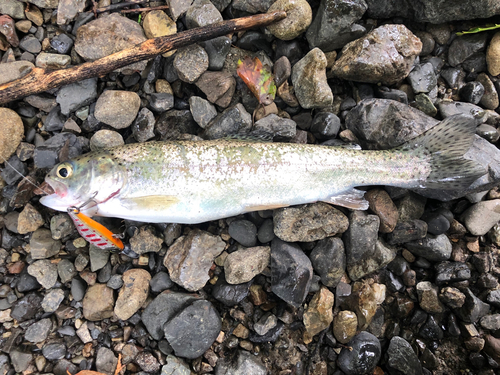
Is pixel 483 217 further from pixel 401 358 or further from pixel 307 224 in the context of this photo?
pixel 307 224

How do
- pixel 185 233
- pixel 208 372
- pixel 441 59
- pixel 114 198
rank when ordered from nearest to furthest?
1. pixel 114 198
2. pixel 208 372
3. pixel 185 233
4. pixel 441 59

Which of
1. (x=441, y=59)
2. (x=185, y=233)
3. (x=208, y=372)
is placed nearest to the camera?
(x=208, y=372)

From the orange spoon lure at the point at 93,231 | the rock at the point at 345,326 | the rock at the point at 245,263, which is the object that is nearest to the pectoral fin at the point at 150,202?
the orange spoon lure at the point at 93,231

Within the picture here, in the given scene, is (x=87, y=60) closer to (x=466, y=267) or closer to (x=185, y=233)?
(x=185, y=233)

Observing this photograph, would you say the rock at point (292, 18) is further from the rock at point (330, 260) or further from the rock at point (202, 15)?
the rock at point (330, 260)

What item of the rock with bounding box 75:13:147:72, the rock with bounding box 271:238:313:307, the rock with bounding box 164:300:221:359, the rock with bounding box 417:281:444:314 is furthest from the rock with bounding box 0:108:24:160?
the rock with bounding box 417:281:444:314

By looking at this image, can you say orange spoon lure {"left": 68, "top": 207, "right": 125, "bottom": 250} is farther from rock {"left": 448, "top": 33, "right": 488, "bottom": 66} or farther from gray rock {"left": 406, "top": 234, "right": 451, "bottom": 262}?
rock {"left": 448, "top": 33, "right": 488, "bottom": 66}

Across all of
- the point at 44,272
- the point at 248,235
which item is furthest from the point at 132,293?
the point at 248,235

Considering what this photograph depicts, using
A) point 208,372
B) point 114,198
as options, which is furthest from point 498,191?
point 114,198
